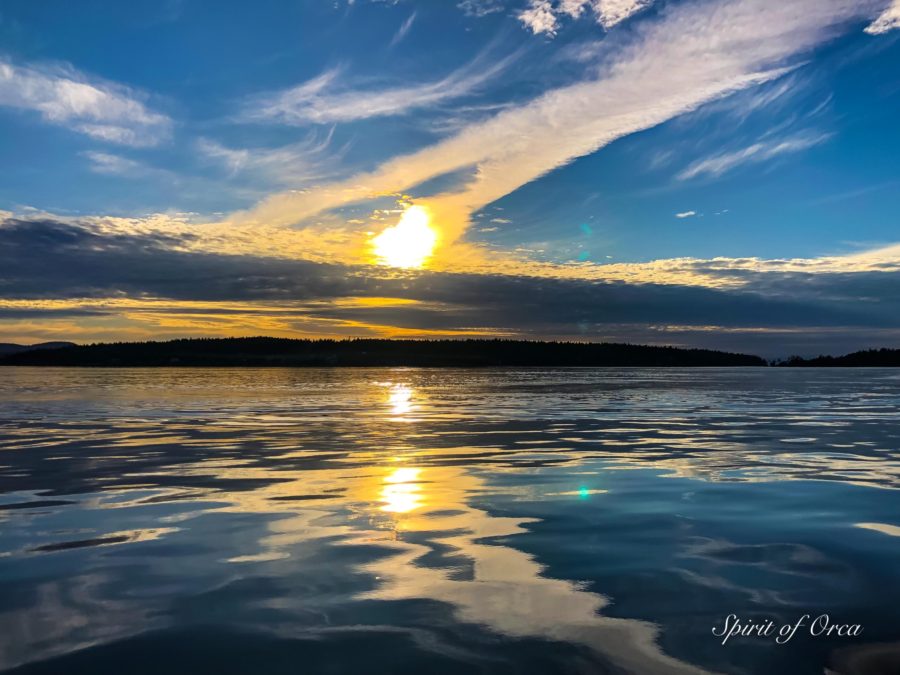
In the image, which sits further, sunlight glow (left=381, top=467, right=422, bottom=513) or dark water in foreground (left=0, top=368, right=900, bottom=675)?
sunlight glow (left=381, top=467, right=422, bottom=513)

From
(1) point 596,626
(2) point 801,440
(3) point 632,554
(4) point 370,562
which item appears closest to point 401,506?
(4) point 370,562

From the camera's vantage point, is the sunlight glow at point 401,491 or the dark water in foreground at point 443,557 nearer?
the dark water in foreground at point 443,557

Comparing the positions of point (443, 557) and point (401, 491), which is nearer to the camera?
point (443, 557)

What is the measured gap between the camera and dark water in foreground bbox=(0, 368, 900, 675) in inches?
214

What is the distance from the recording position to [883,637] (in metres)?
5.61

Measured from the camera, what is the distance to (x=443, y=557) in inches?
312

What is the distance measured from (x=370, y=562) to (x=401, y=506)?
10.00ft

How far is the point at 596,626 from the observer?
5875 mm

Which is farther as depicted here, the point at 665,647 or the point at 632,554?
the point at 632,554

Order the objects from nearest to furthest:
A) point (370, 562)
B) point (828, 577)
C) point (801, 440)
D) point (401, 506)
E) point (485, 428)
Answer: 1. point (828, 577)
2. point (370, 562)
3. point (401, 506)
4. point (801, 440)
5. point (485, 428)

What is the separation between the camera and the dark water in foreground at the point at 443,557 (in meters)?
5.44

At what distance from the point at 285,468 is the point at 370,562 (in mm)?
7278

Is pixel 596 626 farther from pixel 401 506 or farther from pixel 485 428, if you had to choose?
pixel 485 428

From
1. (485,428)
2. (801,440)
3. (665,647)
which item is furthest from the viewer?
(485,428)
